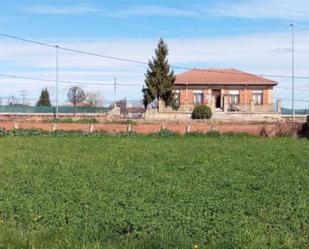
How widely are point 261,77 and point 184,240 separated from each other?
81.6 m

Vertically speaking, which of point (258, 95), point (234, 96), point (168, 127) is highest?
point (258, 95)

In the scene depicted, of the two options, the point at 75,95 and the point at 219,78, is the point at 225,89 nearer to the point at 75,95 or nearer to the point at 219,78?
the point at 219,78

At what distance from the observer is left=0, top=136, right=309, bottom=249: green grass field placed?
26.8ft

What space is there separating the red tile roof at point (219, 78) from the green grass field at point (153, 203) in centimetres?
6647

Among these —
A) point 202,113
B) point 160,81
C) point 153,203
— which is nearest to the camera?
point 153,203

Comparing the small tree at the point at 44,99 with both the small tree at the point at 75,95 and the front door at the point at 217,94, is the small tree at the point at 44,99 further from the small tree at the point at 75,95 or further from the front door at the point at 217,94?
the front door at the point at 217,94

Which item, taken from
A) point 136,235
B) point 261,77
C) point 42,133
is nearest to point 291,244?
point 136,235

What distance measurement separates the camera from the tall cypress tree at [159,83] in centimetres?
7875

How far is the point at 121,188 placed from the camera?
13.1m

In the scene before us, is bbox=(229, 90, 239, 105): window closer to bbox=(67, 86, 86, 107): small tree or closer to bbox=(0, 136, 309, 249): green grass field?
bbox=(67, 86, 86, 107): small tree

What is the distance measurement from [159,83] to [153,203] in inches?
2683

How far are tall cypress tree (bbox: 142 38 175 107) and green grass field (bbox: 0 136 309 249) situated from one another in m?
58.9

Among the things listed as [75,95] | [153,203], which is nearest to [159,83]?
[75,95]

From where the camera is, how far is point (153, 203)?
11.2m
